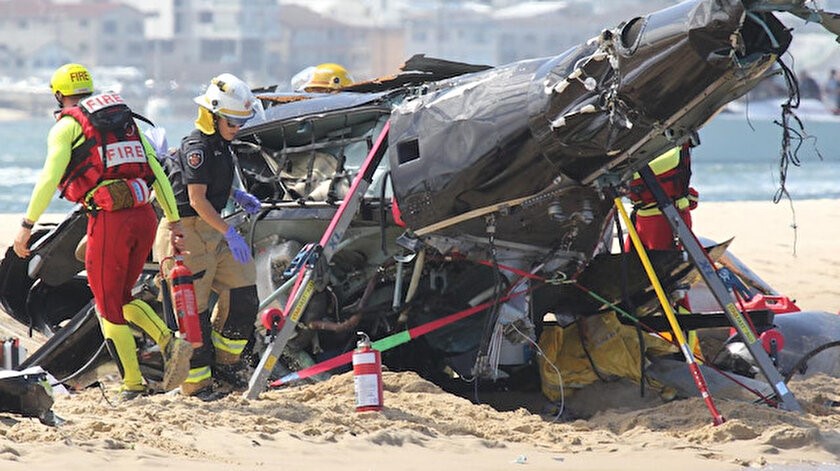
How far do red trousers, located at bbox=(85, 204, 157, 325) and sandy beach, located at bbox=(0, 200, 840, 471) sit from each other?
585 millimetres

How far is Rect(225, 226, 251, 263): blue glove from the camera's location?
9.86 m

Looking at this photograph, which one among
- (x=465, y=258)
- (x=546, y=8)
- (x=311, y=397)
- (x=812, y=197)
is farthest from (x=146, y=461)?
(x=546, y=8)

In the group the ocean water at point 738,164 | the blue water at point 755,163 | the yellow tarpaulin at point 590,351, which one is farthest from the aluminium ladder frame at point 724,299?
the blue water at point 755,163

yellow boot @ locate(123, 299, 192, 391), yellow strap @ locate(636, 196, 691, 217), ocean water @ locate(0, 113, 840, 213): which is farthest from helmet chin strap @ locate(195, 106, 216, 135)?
ocean water @ locate(0, 113, 840, 213)

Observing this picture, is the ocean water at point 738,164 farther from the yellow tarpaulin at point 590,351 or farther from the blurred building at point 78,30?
the blurred building at point 78,30

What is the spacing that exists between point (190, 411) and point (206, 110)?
192cm

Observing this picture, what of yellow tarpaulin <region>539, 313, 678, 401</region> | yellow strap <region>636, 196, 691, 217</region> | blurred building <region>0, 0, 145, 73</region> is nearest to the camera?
yellow tarpaulin <region>539, 313, 678, 401</region>

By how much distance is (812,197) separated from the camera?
35812 mm

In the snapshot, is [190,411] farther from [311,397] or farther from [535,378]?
[535,378]

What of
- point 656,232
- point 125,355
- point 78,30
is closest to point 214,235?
point 125,355

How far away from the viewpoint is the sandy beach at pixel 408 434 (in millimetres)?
7840

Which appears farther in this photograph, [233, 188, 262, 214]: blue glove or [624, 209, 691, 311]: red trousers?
[624, 209, 691, 311]: red trousers

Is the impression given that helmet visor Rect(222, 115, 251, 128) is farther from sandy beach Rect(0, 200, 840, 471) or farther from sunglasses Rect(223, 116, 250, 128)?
sandy beach Rect(0, 200, 840, 471)

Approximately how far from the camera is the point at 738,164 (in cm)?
5422
